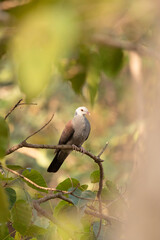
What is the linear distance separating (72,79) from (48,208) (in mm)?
1770

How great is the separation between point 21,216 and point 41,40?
1.30 m

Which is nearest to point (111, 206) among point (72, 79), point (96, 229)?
point (96, 229)

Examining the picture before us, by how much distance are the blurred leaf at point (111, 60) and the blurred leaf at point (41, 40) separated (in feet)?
1.22

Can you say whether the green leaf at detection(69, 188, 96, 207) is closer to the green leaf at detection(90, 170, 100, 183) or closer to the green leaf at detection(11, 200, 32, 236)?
the green leaf at detection(90, 170, 100, 183)

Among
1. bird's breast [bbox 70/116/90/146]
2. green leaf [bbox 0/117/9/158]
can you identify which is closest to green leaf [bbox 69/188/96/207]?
green leaf [bbox 0/117/9/158]

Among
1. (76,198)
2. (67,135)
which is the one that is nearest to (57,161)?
(67,135)

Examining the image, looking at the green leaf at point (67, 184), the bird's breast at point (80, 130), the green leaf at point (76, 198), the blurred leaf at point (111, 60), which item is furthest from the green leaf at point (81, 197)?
the bird's breast at point (80, 130)

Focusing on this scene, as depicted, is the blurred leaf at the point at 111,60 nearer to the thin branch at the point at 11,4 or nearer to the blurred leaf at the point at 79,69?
the blurred leaf at the point at 79,69

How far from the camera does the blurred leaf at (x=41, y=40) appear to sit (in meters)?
0.49

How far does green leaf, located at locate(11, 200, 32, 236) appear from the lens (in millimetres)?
1649

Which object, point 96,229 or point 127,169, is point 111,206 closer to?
point 96,229

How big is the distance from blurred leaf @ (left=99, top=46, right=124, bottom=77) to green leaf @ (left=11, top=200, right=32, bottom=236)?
96cm

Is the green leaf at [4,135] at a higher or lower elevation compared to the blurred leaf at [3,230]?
higher

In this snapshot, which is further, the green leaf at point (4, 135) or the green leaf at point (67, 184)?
the green leaf at point (67, 184)
